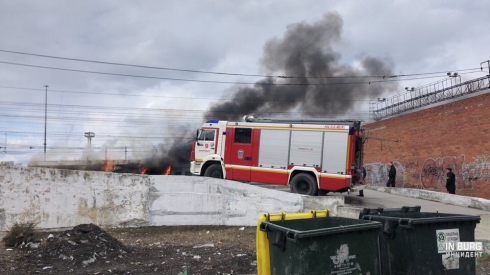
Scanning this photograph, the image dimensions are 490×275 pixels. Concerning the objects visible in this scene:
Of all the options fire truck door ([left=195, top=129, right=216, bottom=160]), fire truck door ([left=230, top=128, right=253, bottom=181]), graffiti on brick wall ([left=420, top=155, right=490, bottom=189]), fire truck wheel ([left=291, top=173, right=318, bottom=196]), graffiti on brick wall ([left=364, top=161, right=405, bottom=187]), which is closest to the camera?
fire truck wheel ([left=291, top=173, right=318, bottom=196])

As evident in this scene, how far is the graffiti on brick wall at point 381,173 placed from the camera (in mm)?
20703

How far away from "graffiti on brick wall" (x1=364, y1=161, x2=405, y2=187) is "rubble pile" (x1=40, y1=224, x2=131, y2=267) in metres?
16.4

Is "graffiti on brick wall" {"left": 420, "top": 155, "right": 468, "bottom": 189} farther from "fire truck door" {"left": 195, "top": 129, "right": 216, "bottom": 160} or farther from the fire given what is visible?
the fire

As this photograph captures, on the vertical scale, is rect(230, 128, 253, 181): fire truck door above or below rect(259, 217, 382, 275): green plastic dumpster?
above

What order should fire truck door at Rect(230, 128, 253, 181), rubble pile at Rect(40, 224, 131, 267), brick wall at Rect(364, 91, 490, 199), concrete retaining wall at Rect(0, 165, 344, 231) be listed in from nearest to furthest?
1. rubble pile at Rect(40, 224, 131, 267)
2. concrete retaining wall at Rect(0, 165, 344, 231)
3. fire truck door at Rect(230, 128, 253, 181)
4. brick wall at Rect(364, 91, 490, 199)

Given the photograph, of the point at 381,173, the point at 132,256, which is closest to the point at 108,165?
the point at 381,173

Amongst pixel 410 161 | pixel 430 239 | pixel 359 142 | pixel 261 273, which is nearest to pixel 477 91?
pixel 410 161

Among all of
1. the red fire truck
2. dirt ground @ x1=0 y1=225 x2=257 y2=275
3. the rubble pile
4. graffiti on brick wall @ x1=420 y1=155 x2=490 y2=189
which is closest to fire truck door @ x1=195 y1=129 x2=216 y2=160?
the red fire truck

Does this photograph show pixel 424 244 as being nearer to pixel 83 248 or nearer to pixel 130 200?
pixel 83 248

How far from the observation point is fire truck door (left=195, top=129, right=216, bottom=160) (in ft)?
45.8

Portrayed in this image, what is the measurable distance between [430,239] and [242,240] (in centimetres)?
514

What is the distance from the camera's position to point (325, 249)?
389 centimetres

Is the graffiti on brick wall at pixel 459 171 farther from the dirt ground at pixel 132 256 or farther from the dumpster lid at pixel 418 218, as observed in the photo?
the dumpster lid at pixel 418 218

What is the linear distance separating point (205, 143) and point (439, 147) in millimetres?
10977
